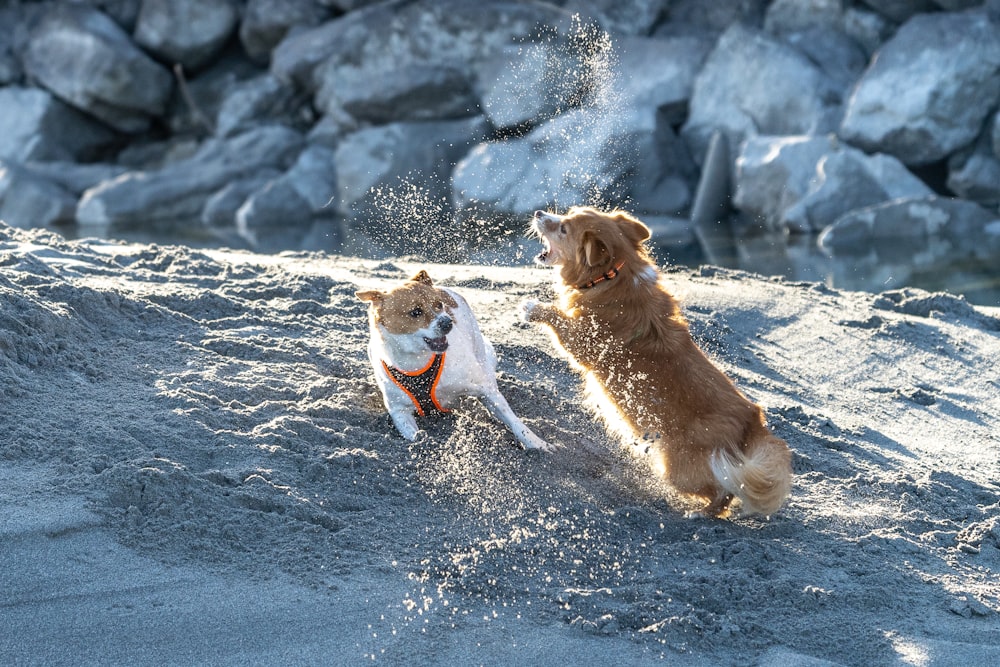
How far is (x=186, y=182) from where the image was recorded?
21.5 metres

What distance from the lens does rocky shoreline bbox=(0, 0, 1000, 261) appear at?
16.8 m

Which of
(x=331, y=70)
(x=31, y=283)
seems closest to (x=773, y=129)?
(x=331, y=70)

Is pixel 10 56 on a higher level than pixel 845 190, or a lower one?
higher

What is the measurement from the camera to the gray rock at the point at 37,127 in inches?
953

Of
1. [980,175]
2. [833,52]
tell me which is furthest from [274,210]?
[980,175]

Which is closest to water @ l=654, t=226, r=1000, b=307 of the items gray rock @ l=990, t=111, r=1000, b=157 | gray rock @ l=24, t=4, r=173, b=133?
gray rock @ l=990, t=111, r=1000, b=157

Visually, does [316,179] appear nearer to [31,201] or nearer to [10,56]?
[31,201]

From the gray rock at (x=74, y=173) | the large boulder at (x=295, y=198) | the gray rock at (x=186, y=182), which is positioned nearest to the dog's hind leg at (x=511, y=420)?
the large boulder at (x=295, y=198)

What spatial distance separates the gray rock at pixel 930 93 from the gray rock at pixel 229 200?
35.6ft

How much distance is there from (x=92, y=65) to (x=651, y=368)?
2187cm

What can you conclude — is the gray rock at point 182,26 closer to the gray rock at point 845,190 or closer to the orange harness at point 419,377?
the gray rock at point 845,190

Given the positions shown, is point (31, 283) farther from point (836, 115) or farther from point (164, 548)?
point (836, 115)

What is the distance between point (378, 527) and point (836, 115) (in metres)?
15.7

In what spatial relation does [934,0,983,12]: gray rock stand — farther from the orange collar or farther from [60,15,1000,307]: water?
the orange collar
